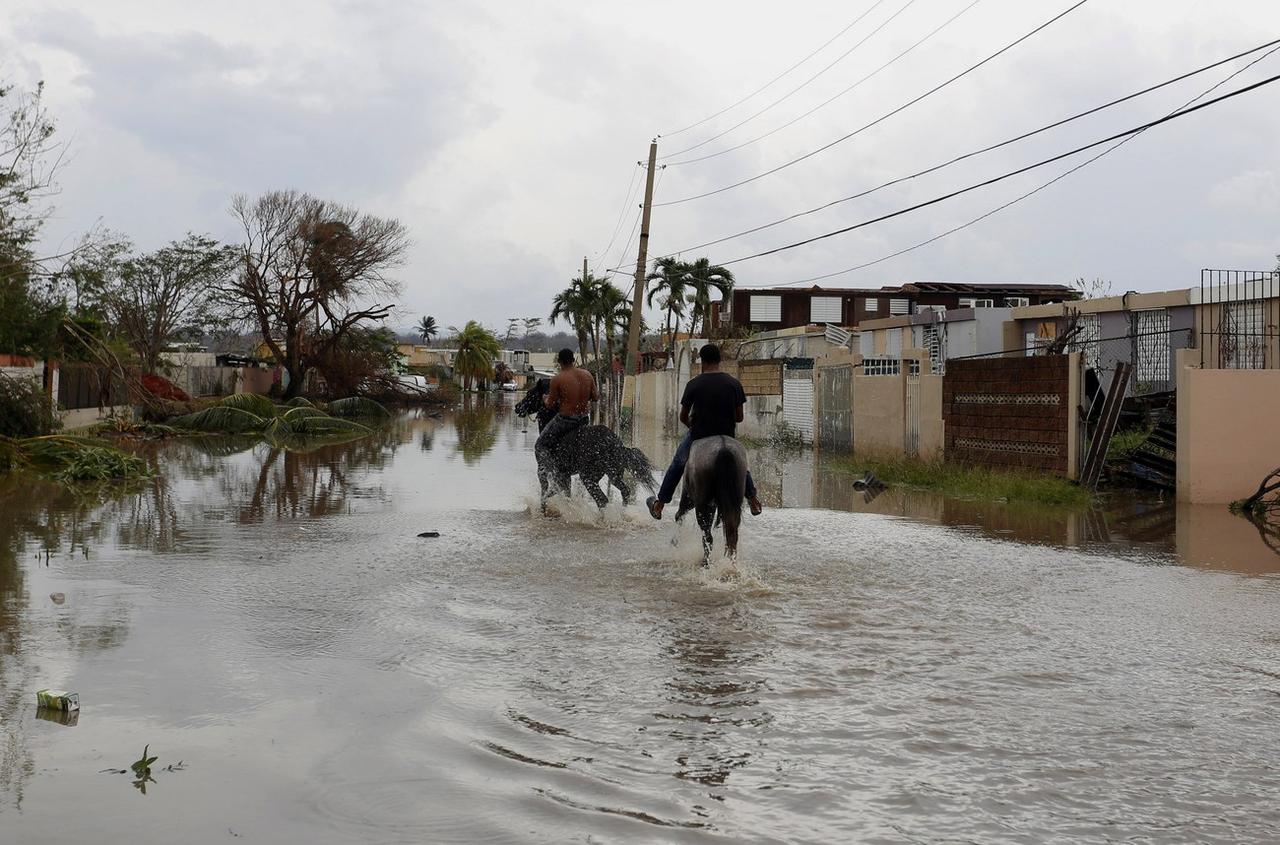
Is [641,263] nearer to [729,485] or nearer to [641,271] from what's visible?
[641,271]

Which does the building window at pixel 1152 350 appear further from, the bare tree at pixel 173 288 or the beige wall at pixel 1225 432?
the bare tree at pixel 173 288

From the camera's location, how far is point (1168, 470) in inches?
690

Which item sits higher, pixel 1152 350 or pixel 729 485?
pixel 1152 350

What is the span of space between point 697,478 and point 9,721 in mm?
5449

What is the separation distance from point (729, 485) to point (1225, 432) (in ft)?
33.0

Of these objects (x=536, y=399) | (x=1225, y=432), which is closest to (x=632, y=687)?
(x=536, y=399)

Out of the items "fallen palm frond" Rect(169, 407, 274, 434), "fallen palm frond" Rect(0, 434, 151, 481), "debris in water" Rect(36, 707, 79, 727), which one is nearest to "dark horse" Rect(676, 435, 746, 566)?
"debris in water" Rect(36, 707, 79, 727)

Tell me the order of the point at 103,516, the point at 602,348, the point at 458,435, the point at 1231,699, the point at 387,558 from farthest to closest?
the point at 602,348
the point at 458,435
the point at 103,516
the point at 387,558
the point at 1231,699

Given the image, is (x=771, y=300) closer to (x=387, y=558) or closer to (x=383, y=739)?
(x=387, y=558)

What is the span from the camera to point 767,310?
78688mm

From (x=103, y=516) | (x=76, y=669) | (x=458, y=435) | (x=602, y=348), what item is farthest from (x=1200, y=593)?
(x=602, y=348)

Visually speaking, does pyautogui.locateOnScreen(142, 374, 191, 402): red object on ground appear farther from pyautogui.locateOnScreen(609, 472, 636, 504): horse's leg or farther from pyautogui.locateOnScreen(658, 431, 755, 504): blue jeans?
pyautogui.locateOnScreen(658, 431, 755, 504): blue jeans

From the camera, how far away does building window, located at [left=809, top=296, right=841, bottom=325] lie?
259 ft

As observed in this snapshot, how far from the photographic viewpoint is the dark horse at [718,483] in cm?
962
